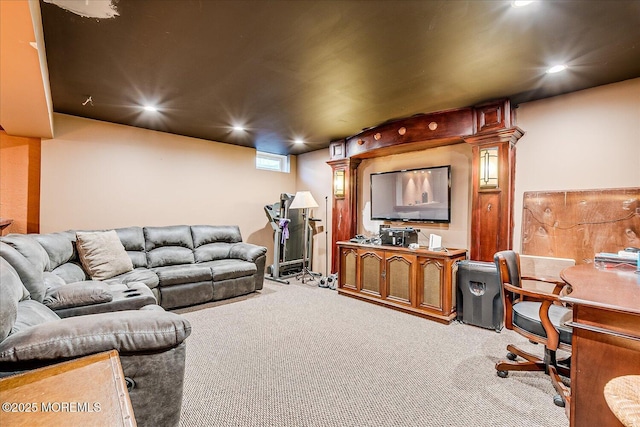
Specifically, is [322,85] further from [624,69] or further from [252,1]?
[624,69]

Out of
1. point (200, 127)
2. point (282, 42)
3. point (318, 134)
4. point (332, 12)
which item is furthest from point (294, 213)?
point (332, 12)

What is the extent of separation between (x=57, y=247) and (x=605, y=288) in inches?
172

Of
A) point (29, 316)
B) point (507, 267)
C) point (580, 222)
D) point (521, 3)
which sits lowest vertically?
point (29, 316)

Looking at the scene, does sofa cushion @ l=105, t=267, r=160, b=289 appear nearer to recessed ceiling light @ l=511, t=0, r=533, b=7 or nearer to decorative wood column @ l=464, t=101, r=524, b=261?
decorative wood column @ l=464, t=101, r=524, b=261

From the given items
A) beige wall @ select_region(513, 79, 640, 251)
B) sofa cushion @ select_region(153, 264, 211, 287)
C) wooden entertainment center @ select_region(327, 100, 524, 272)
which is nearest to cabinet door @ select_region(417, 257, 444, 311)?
wooden entertainment center @ select_region(327, 100, 524, 272)

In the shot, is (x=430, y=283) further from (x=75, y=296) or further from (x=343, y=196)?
(x=75, y=296)

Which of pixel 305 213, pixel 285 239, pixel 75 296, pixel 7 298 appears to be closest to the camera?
pixel 7 298

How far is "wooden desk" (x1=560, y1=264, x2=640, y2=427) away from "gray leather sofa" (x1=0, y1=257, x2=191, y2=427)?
1.94 meters

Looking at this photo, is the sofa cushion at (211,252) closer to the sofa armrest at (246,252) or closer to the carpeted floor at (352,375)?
the sofa armrest at (246,252)

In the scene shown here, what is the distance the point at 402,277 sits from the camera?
367 cm

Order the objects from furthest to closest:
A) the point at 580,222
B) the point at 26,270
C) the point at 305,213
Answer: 1. the point at 305,213
2. the point at 580,222
3. the point at 26,270

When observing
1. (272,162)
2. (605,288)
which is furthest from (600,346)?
(272,162)

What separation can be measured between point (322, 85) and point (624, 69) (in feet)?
8.28

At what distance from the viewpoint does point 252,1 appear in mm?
1693
